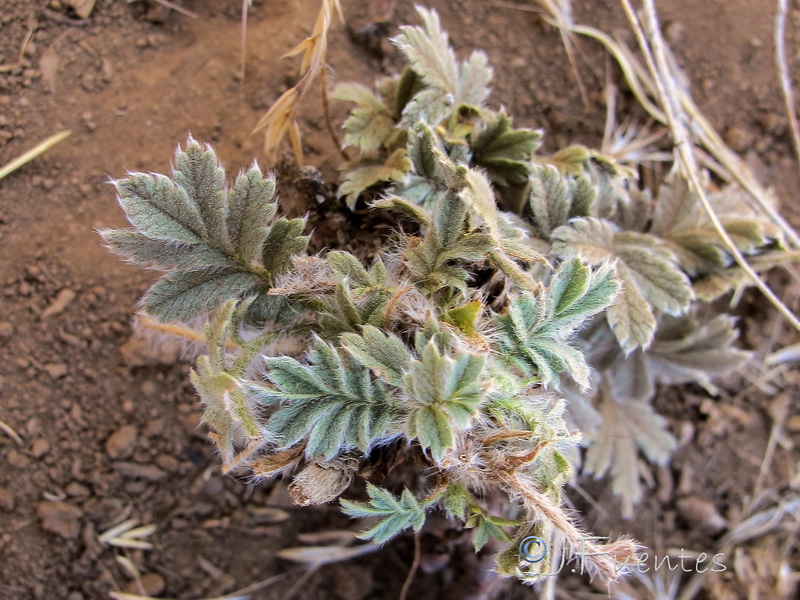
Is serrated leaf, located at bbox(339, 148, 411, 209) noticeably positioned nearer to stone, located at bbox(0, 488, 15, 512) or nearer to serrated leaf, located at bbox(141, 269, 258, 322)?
serrated leaf, located at bbox(141, 269, 258, 322)

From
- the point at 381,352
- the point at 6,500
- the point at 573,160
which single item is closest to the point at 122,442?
the point at 6,500

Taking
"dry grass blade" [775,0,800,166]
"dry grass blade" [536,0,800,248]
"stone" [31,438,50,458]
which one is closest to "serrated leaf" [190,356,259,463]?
"stone" [31,438,50,458]

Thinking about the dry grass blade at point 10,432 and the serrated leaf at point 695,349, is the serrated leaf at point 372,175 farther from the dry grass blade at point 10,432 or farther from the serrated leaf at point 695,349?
A: the dry grass blade at point 10,432

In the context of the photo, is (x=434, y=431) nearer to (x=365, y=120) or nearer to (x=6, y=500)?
(x=365, y=120)

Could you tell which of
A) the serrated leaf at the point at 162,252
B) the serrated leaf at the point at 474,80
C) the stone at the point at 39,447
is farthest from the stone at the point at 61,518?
the serrated leaf at the point at 474,80

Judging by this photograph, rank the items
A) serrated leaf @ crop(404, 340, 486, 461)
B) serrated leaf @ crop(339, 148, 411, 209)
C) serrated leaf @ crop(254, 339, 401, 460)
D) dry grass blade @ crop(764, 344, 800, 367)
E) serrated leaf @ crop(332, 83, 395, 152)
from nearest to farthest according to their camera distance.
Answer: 1. serrated leaf @ crop(404, 340, 486, 461)
2. serrated leaf @ crop(254, 339, 401, 460)
3. serrated leaf @ crop(339, 148, 411, 209)
4. serrated leaf @ crop(332, 83, 395, 152)
5. dry grass blade @ crop(764, 344, 800, 367)

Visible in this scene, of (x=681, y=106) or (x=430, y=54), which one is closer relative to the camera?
(x=430, y=54)
